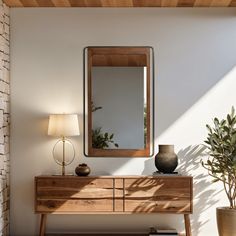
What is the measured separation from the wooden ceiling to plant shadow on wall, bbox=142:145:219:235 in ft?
4.95

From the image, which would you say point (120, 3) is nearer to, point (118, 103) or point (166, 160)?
point (118, 103)

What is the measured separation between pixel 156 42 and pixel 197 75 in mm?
564

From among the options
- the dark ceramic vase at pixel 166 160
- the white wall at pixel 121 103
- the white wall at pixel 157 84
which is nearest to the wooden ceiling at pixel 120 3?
the white wall at pixel 157 84

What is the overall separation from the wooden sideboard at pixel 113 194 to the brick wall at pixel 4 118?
0.38m

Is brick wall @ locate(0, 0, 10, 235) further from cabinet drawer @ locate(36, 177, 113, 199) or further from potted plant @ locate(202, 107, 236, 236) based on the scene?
potted plant @ locate(202, 107, 236, 236)

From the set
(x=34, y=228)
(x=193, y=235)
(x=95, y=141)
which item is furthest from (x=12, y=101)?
(x=193, y=235)

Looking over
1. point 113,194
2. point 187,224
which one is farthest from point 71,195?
point 187,224

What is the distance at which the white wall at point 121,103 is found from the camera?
5.82 metres

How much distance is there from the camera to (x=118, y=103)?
19.1ft

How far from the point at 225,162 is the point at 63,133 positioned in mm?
1649

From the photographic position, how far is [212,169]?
554 cm

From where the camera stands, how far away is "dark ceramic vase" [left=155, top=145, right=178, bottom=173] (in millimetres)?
5559

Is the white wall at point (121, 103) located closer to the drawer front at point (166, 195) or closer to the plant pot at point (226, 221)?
the drawer front at point (166, 195)

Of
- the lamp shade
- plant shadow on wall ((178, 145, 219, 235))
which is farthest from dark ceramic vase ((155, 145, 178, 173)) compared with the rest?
the lamp shade
